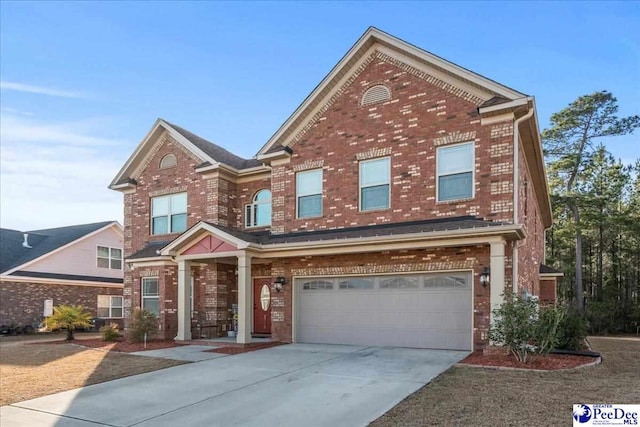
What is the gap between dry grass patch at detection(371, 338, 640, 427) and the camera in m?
6.09

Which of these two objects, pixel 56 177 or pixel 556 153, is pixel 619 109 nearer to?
pixel 556 153

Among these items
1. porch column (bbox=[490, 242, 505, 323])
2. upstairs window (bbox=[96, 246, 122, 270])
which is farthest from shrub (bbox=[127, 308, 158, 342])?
upstairs window (bbox=[96, 246, 122, 270])

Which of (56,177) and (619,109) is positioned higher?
(619,109)

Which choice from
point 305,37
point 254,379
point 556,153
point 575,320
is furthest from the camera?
point 556,153

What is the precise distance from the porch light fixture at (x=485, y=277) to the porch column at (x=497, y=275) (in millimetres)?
337

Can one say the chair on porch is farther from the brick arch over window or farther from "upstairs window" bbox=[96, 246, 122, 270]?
"upstairs window" bbox=[96, 246, 122, 270]

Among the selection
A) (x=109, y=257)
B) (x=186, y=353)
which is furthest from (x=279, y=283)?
(x=109, y=257)

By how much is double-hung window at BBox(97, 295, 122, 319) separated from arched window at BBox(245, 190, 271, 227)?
13.8 m

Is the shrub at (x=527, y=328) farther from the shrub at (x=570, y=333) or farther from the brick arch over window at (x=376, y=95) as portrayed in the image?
the brick arch over window at (x=376, y=95)

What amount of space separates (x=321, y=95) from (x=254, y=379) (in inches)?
369

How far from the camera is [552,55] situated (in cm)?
1549

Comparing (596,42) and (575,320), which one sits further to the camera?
(596,42)

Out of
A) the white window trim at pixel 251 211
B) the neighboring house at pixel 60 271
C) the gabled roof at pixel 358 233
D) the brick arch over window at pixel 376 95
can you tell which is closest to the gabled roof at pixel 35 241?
the neighboring house at pixel 60 271

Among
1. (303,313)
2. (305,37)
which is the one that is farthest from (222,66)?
(303,313)
